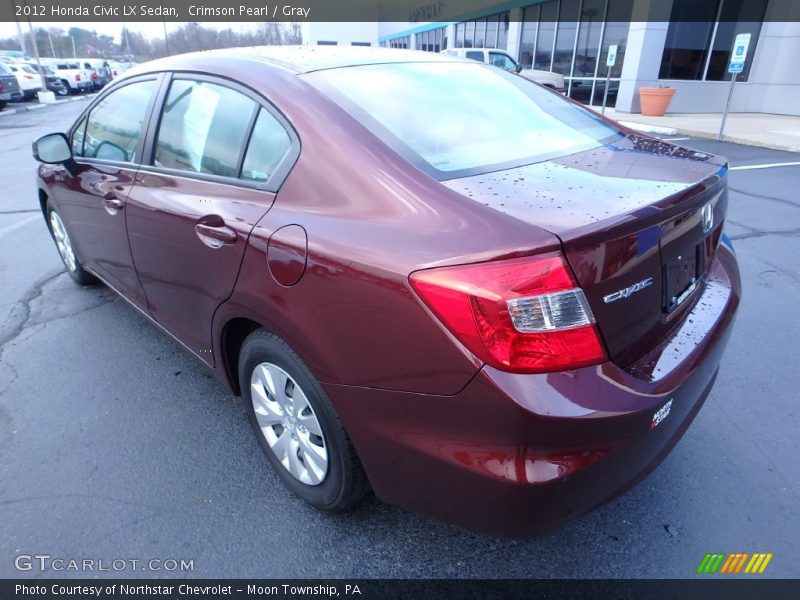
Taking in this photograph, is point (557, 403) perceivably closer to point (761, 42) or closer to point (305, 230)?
point (305, 230)

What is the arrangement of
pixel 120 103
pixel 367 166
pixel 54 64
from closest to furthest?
pixel 367 166 < pixel 120 103 < pixel 54 64

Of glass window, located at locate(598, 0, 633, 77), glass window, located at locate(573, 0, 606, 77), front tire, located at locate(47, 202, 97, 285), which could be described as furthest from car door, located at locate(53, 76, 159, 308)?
glass window, located at locate(573, 0, 606, 77)

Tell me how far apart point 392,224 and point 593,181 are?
0.71 m

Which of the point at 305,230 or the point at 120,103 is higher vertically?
the point at 120,103

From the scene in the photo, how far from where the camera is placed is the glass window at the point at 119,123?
2.83 m

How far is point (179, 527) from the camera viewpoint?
2131 millimetres

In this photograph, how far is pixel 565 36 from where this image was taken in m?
17.8

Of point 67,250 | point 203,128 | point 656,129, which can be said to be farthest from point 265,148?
point 656,129

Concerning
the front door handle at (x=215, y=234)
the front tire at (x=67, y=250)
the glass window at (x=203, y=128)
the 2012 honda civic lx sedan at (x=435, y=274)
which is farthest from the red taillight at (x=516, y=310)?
the front tire at (x=67, y=250)

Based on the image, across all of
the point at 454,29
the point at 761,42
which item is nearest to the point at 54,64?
the point at 454,29

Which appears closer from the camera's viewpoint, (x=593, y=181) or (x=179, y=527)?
(x=593, y=181)

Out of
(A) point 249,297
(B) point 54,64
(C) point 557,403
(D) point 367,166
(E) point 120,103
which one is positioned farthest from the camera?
(B) point 54,64

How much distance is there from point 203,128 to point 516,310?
172 centimetres

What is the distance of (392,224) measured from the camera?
1.61m
